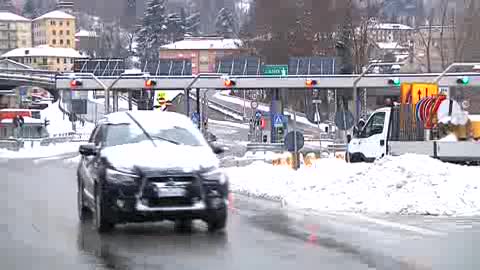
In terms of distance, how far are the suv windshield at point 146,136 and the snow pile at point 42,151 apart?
3539 centimetres

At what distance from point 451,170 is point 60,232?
8067 millimetres

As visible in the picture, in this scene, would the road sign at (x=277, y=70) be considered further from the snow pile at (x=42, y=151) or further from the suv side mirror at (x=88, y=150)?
the suv side mirror at (x=88, y=150)

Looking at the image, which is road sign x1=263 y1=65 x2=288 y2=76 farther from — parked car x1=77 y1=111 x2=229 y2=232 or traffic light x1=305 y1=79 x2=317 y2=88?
parked car x1=77 y1=111 x2=229 y2=232

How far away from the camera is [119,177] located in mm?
13250

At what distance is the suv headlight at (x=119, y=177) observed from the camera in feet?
43.2

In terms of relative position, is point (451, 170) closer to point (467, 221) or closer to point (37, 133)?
point (467, 221)

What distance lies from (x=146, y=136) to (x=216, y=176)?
1.55 m

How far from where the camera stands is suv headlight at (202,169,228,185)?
1342 centimetres

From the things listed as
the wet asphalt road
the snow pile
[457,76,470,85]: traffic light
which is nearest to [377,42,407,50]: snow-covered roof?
the snow pile

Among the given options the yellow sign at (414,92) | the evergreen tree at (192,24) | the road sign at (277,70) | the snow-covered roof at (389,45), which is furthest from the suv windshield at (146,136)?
the evergreen tree at (192,24)

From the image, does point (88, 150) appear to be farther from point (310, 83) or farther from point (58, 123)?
point (58, 123)

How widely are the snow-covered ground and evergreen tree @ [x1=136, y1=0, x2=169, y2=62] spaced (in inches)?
1689

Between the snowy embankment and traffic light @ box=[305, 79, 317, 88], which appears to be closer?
the snowy embankment

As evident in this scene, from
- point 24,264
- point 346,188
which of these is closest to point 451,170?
point 346,188
